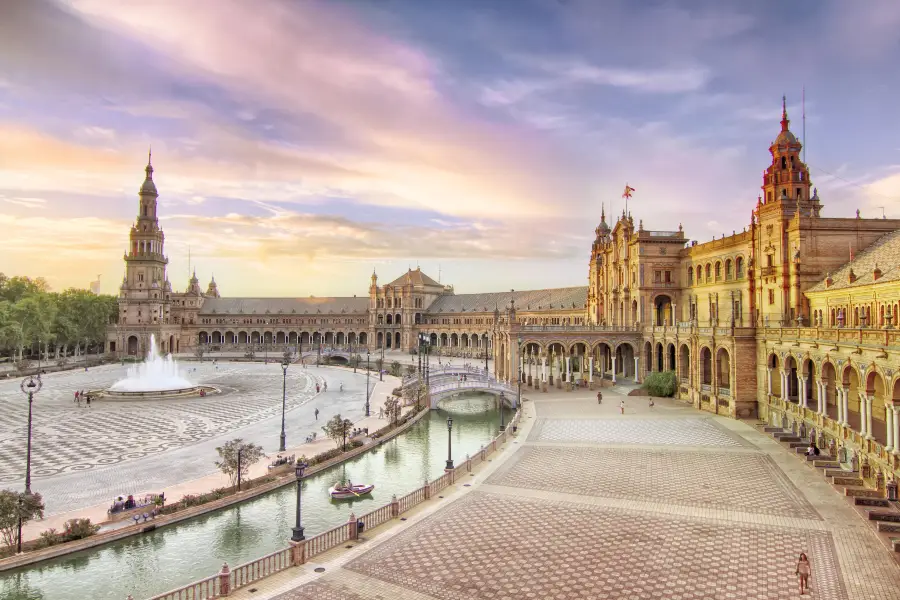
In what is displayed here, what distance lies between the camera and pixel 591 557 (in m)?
20.7

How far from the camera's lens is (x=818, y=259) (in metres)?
49.1

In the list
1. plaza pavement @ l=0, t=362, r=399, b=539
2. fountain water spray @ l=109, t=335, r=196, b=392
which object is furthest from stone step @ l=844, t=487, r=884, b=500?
fountain water spray @ l=109, t=335, r=196, b=392

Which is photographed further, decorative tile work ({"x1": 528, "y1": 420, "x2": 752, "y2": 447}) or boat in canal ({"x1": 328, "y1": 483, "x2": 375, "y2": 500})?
decorative tile work ({"x1": 528, "y1": 420, "x2": 752, "y2": 447})

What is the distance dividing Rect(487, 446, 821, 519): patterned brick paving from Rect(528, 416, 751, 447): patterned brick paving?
287 centimetres

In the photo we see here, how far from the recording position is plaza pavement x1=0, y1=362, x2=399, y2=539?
104 feet

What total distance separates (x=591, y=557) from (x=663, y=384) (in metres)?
42.6

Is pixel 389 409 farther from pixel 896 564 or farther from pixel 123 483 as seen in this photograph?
pixel 896 564

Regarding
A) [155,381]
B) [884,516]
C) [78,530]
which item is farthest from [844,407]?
[155,381]

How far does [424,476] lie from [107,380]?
223 ft

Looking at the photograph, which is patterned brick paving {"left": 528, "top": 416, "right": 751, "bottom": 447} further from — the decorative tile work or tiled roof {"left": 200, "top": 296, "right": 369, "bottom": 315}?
tiled roof {"left": 200, "top": 296, "right": 369, "bottom": 315}

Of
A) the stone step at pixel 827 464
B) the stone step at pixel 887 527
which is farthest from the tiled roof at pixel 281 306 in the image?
the stone step at pixel 887 527

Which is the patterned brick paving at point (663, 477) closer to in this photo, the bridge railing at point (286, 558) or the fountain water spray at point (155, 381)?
the bridge railing at point (286, 558)

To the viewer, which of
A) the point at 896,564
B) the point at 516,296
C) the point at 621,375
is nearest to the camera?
the point at 896,564

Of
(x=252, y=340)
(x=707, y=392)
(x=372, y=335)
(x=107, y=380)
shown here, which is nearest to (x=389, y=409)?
(x=707, y=392)
